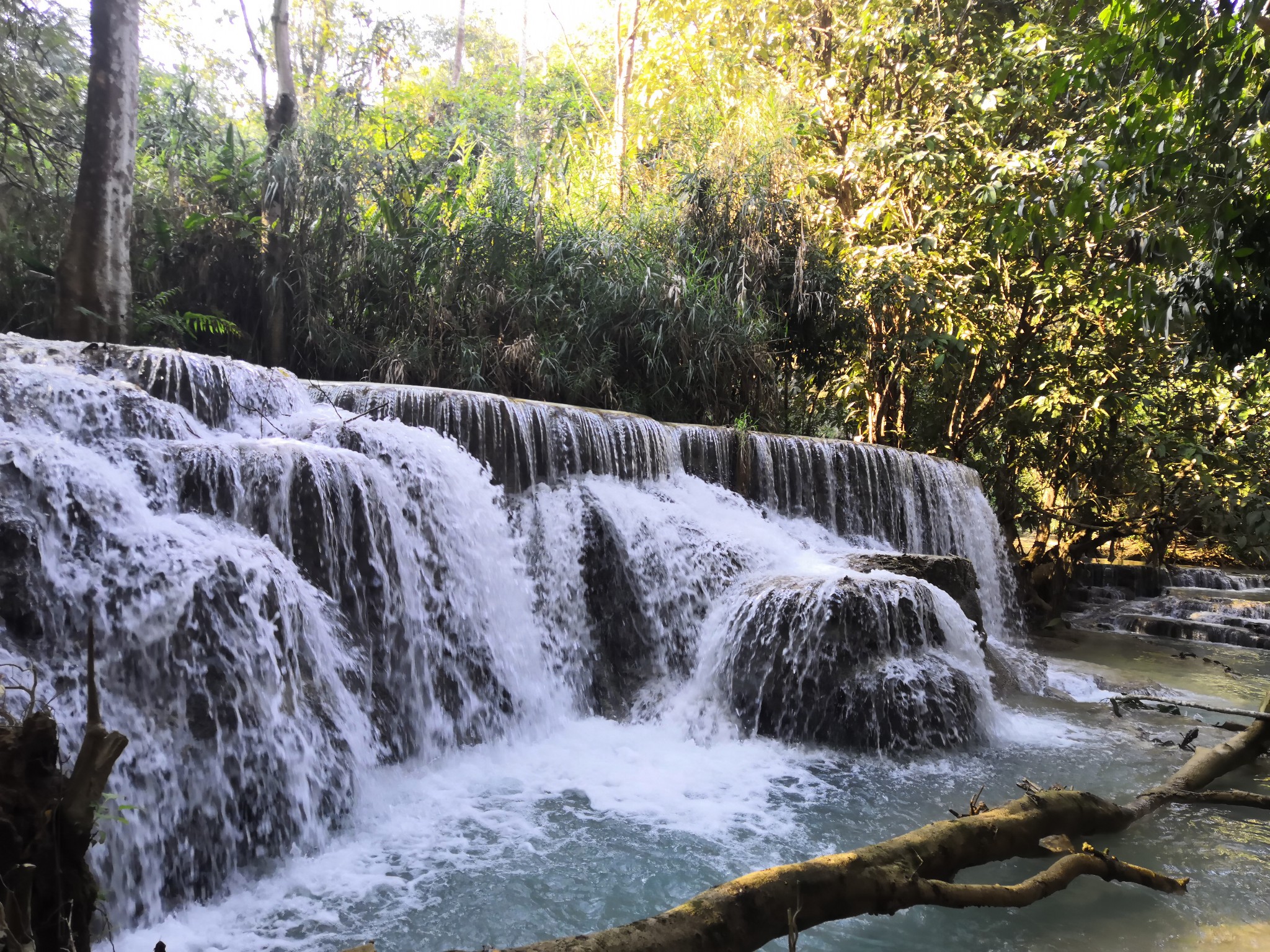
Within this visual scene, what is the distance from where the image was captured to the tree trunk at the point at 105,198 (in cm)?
676

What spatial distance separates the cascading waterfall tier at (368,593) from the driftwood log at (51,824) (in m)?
1.50

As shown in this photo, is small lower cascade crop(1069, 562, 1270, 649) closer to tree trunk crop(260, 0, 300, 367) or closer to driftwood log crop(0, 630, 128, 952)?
tree trunk crop(260, 0, 300, 367)

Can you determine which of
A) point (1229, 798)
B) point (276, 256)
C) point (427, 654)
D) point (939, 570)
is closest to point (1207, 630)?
point (939, 570)

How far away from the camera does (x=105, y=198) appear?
690 cm

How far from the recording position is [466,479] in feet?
19.8

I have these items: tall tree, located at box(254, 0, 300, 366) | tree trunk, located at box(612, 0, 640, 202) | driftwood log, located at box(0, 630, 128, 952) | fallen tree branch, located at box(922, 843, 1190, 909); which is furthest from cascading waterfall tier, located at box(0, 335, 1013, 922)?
tree trunk, located at box(612, 0, 640, 202)

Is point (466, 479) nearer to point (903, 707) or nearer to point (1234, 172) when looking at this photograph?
point (903, 707)

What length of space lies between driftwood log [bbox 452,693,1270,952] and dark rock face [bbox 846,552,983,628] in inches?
135

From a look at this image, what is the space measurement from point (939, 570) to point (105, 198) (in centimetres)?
736

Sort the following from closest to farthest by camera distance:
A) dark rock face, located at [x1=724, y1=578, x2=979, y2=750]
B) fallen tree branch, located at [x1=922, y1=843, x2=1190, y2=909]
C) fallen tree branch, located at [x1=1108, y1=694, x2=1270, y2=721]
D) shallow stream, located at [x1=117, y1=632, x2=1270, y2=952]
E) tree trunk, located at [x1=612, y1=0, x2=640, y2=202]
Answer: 1. fallen tree branch, located at [x1=922, y1=843, x2=1190, y2=909]
2. shallow stream, located at [x1=117, y1=632, x2=1270, y2=952]
3. fallen tree branch, located at [x1=1108, y1=694, x2=1270, y2=721]
4. dark rock face, located at [x1=724, y1=578, x2=979, y2=750]
5. tree trunk, located at [x1=612, y1=0, x2=640, y2=202]

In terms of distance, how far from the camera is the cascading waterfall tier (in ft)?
11.7

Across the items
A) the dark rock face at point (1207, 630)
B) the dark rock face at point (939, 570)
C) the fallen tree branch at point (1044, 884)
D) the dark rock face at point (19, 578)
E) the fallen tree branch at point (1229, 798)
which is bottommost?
the dark rock face at point (1207, 630)

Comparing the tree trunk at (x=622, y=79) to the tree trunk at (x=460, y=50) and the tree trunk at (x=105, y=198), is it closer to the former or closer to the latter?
the tree trunk at (x=105, y=198)

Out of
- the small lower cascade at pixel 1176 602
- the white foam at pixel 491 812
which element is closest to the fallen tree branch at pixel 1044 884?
the white foam at pixel 491 812
